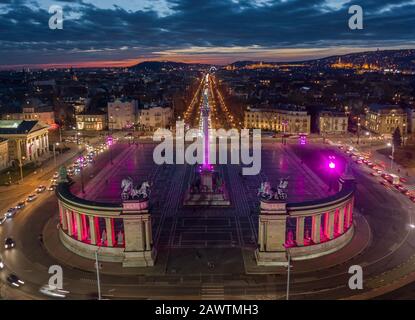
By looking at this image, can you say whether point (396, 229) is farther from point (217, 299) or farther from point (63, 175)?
point (63, 175)

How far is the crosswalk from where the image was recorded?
3678cm

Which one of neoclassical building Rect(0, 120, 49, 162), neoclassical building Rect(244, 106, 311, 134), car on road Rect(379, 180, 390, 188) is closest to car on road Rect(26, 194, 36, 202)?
neoclassical building Rect(0, 120, 49, 162)

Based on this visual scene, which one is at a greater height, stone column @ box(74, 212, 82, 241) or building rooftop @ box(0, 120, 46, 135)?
building rooftop @ box(0, 120, 46, 135)

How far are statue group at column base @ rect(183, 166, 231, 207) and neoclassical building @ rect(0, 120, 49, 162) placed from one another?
140 ft

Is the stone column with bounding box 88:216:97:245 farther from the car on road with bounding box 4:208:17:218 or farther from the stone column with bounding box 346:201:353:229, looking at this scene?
the stone column with bounding box 346:201:353:229

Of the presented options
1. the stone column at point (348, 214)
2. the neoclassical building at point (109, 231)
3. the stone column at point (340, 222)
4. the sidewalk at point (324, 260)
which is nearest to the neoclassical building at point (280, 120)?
the sidewalk at point (324, 260)

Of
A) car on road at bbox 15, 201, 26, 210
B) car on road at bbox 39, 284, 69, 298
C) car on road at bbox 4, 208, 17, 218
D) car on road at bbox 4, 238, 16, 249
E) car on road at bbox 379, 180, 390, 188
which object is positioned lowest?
car on road at bbox 39, 284, 69, 298

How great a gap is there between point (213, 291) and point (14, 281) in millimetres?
18301

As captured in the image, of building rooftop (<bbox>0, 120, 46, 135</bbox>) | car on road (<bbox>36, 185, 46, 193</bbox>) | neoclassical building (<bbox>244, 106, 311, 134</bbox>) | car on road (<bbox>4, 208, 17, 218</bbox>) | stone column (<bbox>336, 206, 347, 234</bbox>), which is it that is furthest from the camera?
neoclassical building (<bbox>244, 106, 311, 134</bbox>)

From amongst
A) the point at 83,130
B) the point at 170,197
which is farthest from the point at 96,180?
the point at 83,130

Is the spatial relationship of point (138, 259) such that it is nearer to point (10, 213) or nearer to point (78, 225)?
point (78, 225)

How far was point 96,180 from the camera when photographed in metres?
75.3

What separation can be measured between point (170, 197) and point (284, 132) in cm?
7162

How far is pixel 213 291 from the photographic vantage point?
37.7 metres
